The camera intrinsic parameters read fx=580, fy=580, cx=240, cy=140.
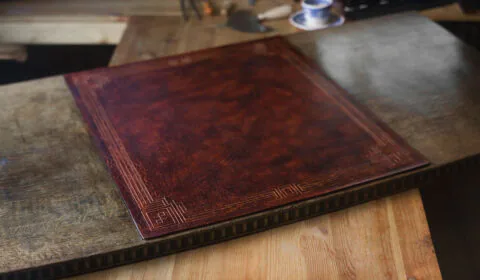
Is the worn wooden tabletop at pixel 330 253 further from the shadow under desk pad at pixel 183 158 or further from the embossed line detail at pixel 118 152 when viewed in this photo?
the embossed line detail at pixel 118 152

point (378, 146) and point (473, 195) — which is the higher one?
point (378, 146)

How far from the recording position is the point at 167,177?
3.79 ft

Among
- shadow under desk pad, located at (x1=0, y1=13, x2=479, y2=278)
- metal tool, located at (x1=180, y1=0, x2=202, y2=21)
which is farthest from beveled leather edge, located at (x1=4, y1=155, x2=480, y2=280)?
metal tool, located at (x1=180, y1=0, x2=202, y2=21)

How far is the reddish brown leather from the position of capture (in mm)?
1097

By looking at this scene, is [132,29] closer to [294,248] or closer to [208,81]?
[208,81]

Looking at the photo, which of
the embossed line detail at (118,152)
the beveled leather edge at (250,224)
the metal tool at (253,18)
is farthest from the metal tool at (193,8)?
the beveled leather edge at (250,224)

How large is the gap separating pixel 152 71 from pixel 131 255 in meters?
0.67

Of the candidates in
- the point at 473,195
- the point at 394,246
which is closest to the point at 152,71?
the point at 394,246

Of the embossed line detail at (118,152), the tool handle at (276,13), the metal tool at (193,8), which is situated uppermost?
the embossed line detail at (118,152)

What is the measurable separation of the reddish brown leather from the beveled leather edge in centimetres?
2

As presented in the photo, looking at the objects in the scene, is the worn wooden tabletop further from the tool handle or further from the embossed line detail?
the tool handle

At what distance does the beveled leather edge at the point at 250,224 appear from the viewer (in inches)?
39.2

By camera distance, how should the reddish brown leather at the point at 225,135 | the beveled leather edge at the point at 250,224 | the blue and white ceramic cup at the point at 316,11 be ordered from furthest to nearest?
the blue and white ceramic cup at the point at 316,11 < the reddish brown leather at the point at 225,135 < the beveled leather edge at the point at 250,224

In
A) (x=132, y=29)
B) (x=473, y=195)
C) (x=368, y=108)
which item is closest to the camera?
(x=368, y=108)
